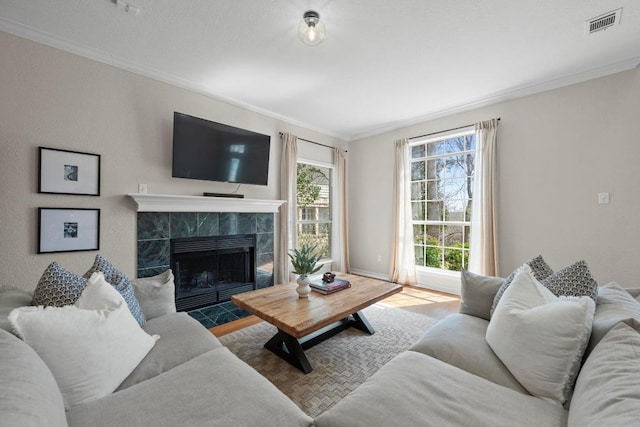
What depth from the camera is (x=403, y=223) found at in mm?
4281

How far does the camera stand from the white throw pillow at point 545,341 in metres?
1.04

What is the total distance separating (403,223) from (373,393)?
3485mm

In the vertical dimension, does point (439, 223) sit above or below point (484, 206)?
below

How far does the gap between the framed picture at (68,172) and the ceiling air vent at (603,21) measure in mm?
4384

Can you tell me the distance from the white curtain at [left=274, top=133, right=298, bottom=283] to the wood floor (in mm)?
1043

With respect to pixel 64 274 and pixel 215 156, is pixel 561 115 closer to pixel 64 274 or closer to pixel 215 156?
pixel 215 156

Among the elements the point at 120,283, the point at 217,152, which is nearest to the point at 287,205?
the point at 217,152

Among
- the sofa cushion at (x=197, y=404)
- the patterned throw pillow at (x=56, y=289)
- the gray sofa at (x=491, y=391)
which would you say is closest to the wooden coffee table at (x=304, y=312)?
the sofa cushion at (x=197, y=404)

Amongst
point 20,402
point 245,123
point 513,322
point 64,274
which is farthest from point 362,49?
point 20,402

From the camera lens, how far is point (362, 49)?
245 centimetres

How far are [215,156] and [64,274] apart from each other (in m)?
2.13

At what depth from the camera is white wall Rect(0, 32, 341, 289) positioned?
216 cm

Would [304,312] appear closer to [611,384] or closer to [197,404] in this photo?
[197,404]

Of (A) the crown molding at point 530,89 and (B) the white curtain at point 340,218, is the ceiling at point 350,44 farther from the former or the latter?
(B) the white curtain at point 340,218
